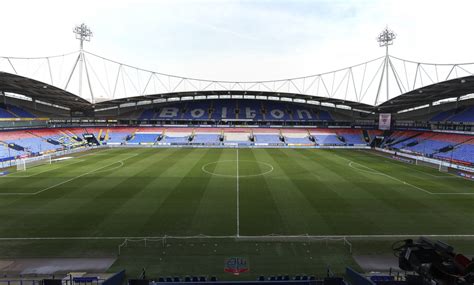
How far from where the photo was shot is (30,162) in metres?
37.4

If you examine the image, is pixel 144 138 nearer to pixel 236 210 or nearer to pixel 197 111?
pixel 197 111

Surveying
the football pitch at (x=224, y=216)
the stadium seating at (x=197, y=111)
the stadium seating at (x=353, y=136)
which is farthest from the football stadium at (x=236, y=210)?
the stadium seating at (x=197, y=111)

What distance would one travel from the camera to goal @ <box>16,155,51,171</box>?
3328cm

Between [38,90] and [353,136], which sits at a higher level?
[38,90]

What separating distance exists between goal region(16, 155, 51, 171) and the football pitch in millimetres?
3229

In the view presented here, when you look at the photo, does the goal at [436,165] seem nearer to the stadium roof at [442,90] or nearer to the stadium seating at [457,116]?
the stadium roof at [442,90]

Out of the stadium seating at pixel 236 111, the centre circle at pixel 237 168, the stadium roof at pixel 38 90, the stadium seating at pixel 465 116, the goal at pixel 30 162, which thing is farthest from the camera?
the stadium seating at pixel 236 111

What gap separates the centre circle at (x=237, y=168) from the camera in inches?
1192

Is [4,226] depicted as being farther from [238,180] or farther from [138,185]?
[238,180]

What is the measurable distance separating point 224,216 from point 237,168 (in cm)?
1581

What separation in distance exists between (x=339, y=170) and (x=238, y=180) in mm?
13725

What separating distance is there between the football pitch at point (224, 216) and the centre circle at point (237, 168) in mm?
479

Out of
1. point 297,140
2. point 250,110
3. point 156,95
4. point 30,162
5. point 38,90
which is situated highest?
point 156,95

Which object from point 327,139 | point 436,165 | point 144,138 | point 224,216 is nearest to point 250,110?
point 327,139
